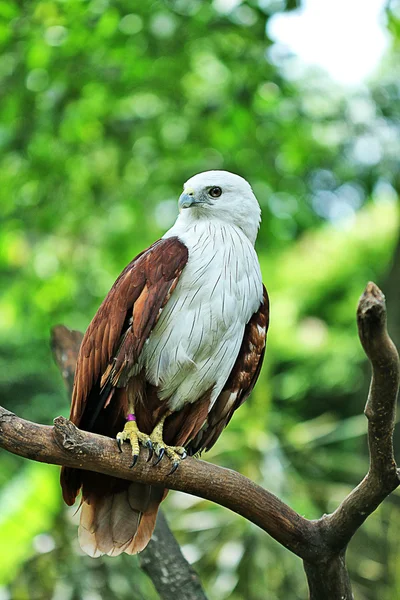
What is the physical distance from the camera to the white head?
3473mm

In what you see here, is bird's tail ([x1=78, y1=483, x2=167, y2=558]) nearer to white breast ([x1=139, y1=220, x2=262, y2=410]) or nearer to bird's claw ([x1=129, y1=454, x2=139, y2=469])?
white breast ([x1=139, y1=220, x2=262, y2=410])

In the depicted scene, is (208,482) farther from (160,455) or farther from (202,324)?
(202,324)

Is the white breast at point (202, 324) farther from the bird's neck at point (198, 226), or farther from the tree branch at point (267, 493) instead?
the tree branch at point (267, 493)

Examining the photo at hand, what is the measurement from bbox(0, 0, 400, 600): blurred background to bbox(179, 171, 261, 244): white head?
1915mm

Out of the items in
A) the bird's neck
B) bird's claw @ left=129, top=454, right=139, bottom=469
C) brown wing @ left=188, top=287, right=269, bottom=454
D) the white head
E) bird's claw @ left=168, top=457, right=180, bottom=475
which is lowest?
bird's claw @ left=129, top=454, right=139, bottom=469

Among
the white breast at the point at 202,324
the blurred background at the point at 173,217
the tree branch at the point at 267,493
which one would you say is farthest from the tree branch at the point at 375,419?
the blurred background at the point at 173,217

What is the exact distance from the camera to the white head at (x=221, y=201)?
3.47m

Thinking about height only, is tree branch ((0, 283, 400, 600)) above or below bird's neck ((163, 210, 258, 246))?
below

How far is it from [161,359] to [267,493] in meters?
0.71

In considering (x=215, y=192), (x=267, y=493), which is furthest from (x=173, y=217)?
(x=267, y=493)

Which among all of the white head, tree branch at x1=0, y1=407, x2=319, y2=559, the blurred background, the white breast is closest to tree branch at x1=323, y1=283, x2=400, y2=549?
tree branch at x1=0, y1=407, x2=319, y2=559

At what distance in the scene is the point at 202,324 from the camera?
310cm

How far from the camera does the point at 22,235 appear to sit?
25.8 feet

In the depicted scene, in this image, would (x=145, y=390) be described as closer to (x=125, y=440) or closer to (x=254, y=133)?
(x=125, y=440)
